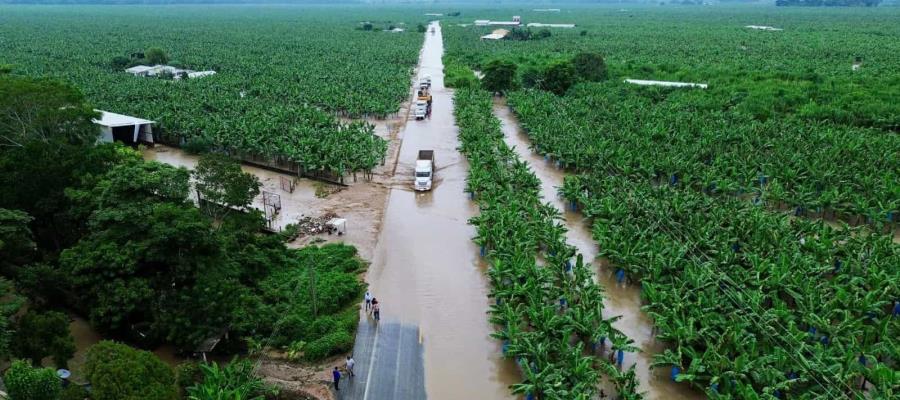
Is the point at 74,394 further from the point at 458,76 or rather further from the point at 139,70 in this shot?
the point at 139,70

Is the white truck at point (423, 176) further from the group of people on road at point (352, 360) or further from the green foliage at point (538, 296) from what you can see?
the group of people on road at point (352, 360)

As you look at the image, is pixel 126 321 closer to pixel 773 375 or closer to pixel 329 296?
pixel 329 296

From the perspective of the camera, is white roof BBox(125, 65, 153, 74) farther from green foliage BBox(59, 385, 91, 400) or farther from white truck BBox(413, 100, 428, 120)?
green foliage BBox(59, 385, 91, 400)

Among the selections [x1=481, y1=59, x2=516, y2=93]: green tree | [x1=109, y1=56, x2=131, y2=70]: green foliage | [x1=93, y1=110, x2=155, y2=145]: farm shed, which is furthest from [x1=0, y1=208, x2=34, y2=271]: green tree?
[x1=109, y1=56, x2=131, y2=70]: green foliage

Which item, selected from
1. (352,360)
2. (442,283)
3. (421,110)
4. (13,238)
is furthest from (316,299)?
(421,110)

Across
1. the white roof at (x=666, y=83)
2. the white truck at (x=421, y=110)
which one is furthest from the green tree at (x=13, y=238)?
the white roof at (x=666, y=83)
